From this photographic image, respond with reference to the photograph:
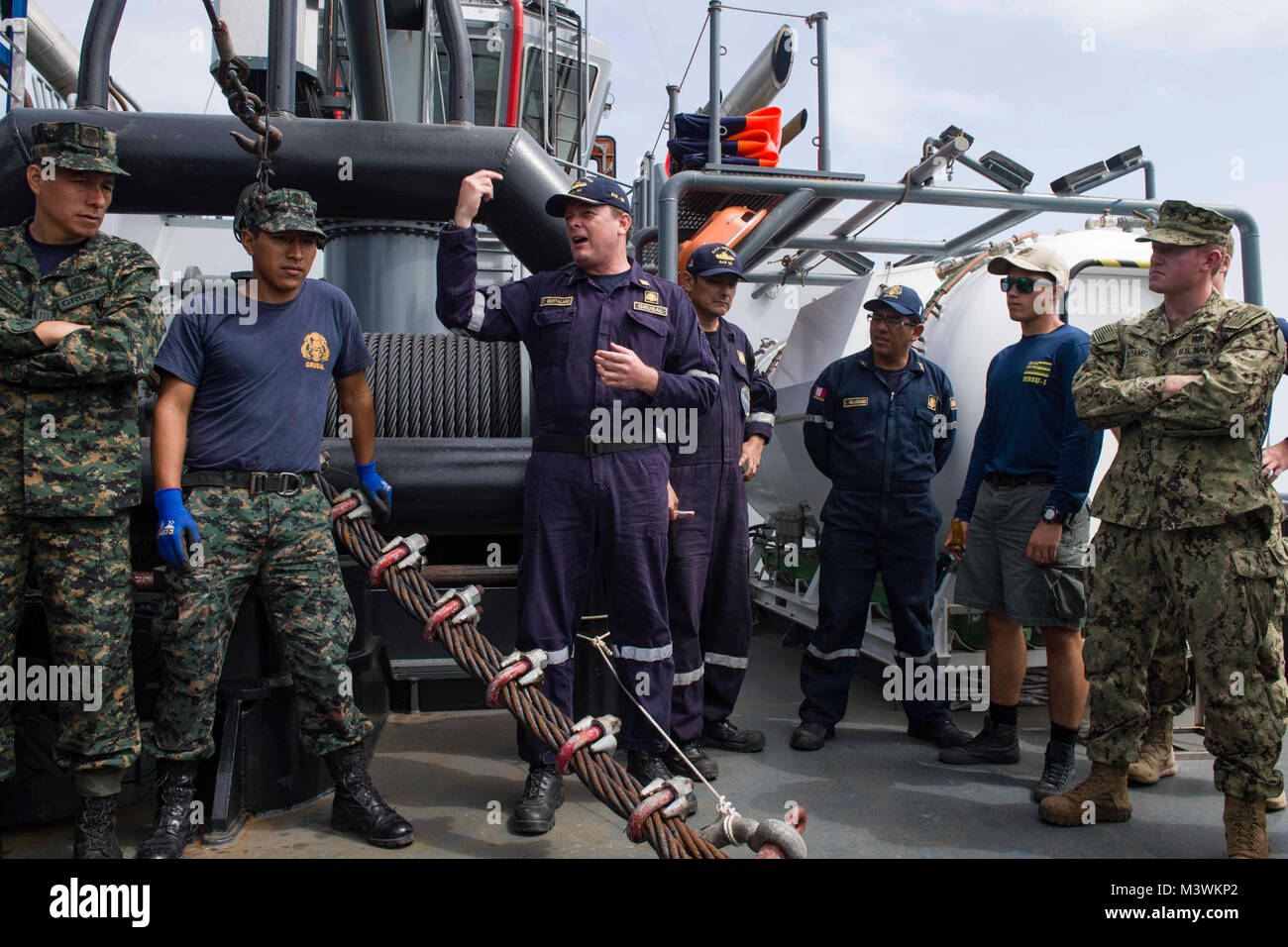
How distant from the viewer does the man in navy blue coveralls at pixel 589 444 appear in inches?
120

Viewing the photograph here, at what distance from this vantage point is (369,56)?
14.4 ft

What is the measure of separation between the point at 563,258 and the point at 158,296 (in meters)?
1.70

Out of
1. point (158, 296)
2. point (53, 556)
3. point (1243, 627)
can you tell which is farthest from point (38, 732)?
point (1243, 627)

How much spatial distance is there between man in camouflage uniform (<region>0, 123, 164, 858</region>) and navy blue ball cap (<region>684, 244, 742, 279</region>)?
202cm

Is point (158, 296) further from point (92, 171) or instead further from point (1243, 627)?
point (1243, 627)

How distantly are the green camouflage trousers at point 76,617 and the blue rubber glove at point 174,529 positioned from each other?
0.47 ft

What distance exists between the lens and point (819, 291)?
1075 cm

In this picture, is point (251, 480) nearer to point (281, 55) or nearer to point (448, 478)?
point (448, 478)

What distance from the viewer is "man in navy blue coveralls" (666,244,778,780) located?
3645 millimetres

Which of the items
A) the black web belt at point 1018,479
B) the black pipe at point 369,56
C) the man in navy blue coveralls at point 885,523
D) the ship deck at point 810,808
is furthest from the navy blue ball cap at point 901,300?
the black pipe at point 369,56

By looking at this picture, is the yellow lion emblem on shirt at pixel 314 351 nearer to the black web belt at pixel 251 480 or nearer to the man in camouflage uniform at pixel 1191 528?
the black web belt at pixel 251 480

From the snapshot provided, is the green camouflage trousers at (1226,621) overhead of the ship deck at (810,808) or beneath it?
overhead

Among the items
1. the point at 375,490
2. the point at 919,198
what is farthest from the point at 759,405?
the point at 375,490

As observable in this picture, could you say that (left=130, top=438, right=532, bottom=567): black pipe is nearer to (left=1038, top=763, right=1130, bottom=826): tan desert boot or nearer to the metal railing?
the metal railing
